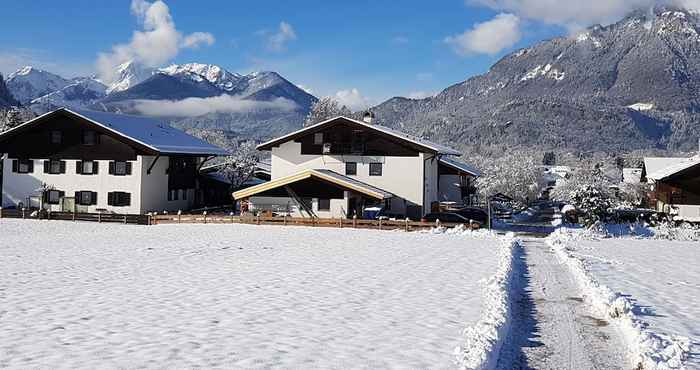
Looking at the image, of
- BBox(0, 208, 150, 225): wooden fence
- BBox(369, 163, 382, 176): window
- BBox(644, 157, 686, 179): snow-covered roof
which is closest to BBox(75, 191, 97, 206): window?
BBox(0, 208, 150, 225): wooden fence

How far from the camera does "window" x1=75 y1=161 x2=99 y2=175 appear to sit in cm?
4738

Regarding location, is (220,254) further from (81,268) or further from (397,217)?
(397,217)

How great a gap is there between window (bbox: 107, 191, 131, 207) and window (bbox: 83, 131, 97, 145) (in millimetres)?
4275

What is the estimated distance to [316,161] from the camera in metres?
45.2

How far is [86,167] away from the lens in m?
47.7

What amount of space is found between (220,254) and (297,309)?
11.9 m

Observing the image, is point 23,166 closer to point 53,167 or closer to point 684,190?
A: point 53,167

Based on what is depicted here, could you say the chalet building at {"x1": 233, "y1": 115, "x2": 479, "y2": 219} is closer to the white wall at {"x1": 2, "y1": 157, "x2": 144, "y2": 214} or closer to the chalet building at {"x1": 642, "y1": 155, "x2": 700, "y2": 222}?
the white wall at {"x1": 2, "y1": 157, "x2": 144, "y2": 214}

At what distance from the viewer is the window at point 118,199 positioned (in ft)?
152

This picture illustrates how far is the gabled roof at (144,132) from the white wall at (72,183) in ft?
6.07

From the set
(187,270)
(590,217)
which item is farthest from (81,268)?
(590,217)

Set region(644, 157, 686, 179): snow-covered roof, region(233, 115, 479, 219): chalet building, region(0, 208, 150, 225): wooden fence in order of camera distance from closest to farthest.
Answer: region(233, 115, 479, 219): chalet building < region(0, 208, 150, 225): wooden fence < region(644, 157, 686, 179): snow-covered roof

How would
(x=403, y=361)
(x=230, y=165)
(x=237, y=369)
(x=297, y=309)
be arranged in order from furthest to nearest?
(x=230, y=165)
(x=297, y=309)
(x=403, y=361)
(x=237, y=369)

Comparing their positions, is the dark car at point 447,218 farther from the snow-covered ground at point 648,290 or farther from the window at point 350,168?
the snow-covered ground at point 648,290
